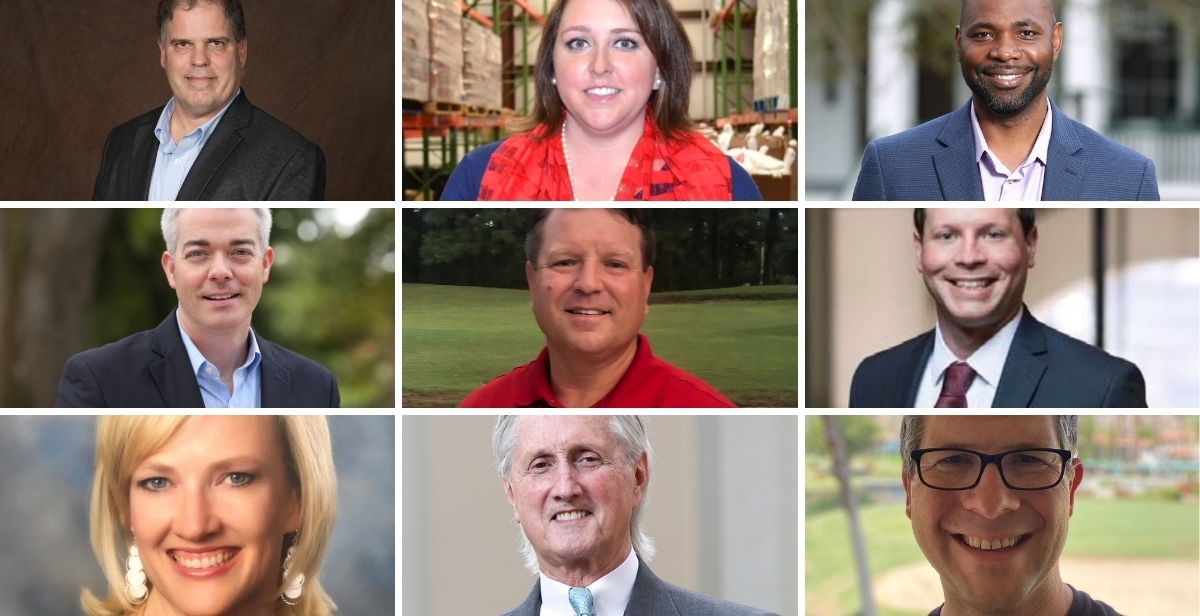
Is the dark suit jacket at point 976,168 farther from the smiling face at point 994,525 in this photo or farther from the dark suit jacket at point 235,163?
the dark suit jacket at point 235,163

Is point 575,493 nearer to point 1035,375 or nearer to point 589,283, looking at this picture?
point 589,283

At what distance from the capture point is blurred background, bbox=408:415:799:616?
1.82 meters

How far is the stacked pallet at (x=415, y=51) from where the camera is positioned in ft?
5.94

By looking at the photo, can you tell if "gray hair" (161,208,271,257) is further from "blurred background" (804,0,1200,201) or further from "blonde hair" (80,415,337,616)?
"blurred background" (804,0,1200,201)

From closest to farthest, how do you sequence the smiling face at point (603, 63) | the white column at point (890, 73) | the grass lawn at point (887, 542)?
1. the smiling face at point (603, 63)
2. the grass lawn at point (887, 542)
3. the white column at point (890, 73)

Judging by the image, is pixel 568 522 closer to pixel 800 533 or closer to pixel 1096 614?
pixel 800 533

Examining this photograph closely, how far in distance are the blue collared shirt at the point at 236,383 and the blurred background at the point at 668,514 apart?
0.25 meters

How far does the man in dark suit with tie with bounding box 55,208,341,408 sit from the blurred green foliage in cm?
2

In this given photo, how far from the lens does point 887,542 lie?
1.84m

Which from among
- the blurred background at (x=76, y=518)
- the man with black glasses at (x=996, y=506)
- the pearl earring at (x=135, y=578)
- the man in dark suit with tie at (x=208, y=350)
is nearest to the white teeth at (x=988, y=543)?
the man with black glasses at (x=996, y=506)

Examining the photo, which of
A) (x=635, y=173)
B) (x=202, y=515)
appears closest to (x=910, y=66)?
(x=635, y=173)

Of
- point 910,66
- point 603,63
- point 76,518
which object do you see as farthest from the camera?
point 910,66

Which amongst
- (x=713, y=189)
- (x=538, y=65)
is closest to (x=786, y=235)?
(x=713, y=189)

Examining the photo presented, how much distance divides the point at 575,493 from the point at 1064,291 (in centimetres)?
83
